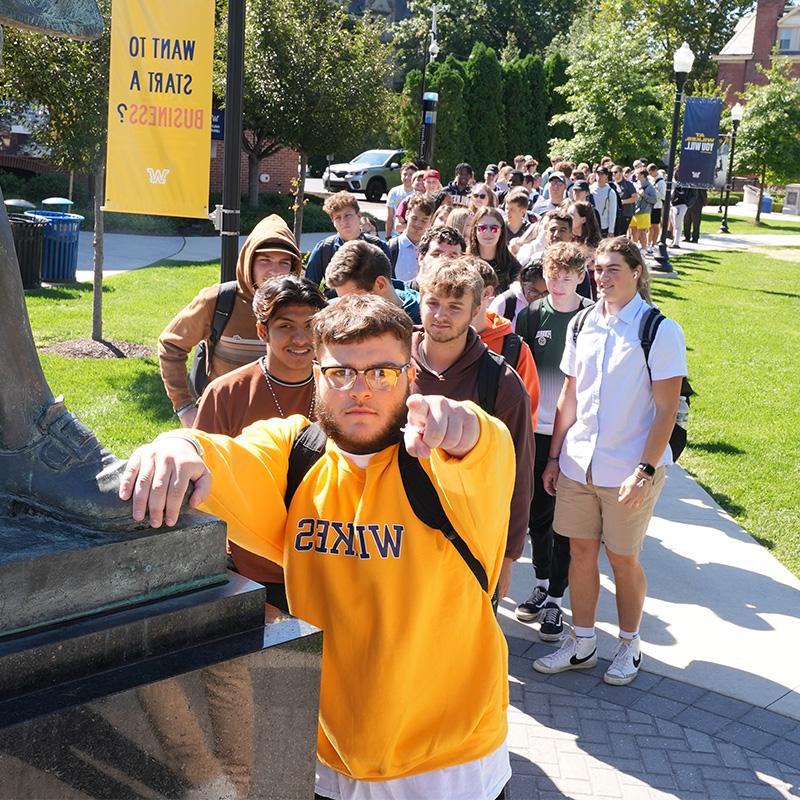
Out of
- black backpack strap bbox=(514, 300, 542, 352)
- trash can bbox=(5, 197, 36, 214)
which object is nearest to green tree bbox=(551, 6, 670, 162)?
trash can bbox=(5, 197, 36, 214)

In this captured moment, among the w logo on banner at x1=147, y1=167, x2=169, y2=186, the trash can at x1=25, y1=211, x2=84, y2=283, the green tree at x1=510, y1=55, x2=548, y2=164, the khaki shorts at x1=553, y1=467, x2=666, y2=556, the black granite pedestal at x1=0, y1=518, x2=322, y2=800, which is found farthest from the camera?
the green tree at x1=510, y1=55, x2=548, y2=164

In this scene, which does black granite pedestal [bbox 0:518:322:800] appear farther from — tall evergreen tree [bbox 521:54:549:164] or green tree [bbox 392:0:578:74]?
green tree [bbox 392:0:578:74]

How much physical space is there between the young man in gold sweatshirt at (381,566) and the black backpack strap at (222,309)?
8.61ft

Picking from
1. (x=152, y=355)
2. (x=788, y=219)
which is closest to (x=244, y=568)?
(x=152, y=355)

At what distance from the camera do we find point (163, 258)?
1866 centimetres

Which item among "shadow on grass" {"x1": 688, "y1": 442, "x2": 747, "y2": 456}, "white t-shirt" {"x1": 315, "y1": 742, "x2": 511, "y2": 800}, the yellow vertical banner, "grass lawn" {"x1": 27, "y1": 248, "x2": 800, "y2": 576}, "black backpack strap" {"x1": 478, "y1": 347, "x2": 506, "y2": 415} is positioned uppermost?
the yellow vertical banner

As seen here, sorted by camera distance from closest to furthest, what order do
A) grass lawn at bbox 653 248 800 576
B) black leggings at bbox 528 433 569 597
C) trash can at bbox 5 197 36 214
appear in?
black leggings at bbox 528 433 569 597, grass lawn at bbox 653 248 800 576, trash can at bbox 5 197 36 214

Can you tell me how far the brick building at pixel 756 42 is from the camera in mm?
66250

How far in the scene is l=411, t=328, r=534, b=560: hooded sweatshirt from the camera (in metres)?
3.94

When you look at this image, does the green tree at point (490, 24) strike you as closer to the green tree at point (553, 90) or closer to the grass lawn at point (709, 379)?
the green tree at point (553, 90)

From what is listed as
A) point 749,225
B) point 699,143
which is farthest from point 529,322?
point 749,225

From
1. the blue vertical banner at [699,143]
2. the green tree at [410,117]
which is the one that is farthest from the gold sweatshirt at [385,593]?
the green tree at [410,117]

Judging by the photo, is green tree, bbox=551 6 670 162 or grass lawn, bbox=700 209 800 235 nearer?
green tree, bbox=551 6 670 162

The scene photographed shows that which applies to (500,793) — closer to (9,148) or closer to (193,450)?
(193,450)
